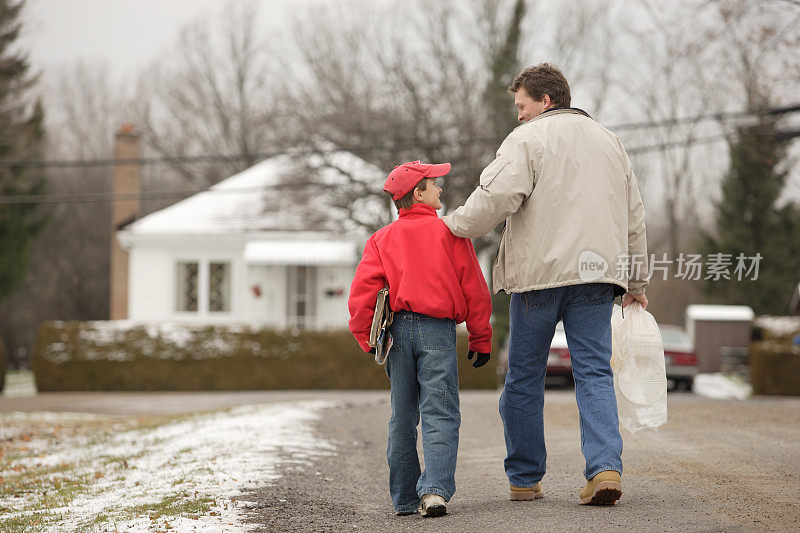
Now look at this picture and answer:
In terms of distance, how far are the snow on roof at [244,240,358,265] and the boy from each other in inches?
815

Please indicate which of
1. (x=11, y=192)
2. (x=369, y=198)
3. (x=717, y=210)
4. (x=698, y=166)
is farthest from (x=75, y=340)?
(x=698, y=166)

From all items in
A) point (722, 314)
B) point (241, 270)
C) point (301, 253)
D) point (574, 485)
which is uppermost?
point (574, 485)

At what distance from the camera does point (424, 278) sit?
478 cm

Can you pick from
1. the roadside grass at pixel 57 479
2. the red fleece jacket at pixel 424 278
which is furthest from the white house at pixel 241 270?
the red fleece jacket at pixel 424 278

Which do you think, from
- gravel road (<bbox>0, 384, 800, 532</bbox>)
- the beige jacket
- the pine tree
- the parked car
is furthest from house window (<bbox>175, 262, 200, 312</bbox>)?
the beige jacket

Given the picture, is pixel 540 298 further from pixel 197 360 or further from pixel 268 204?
pixel 268 204

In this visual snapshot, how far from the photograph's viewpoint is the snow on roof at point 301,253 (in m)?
25.7

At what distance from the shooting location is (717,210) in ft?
108

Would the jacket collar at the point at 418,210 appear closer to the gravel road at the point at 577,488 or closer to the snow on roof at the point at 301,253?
the gravel road at the point at 577,488

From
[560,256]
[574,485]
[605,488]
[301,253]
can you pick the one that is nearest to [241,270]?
[301,253]

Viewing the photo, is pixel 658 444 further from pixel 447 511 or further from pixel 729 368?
pixel 729 368

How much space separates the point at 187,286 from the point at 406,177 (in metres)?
23.0

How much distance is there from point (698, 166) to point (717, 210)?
7427 millimetres

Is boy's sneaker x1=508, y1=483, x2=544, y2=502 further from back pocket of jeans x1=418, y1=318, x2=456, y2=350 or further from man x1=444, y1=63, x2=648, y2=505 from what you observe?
back pocket of jeans x1=418, y1=318, x2=456, y2=350
